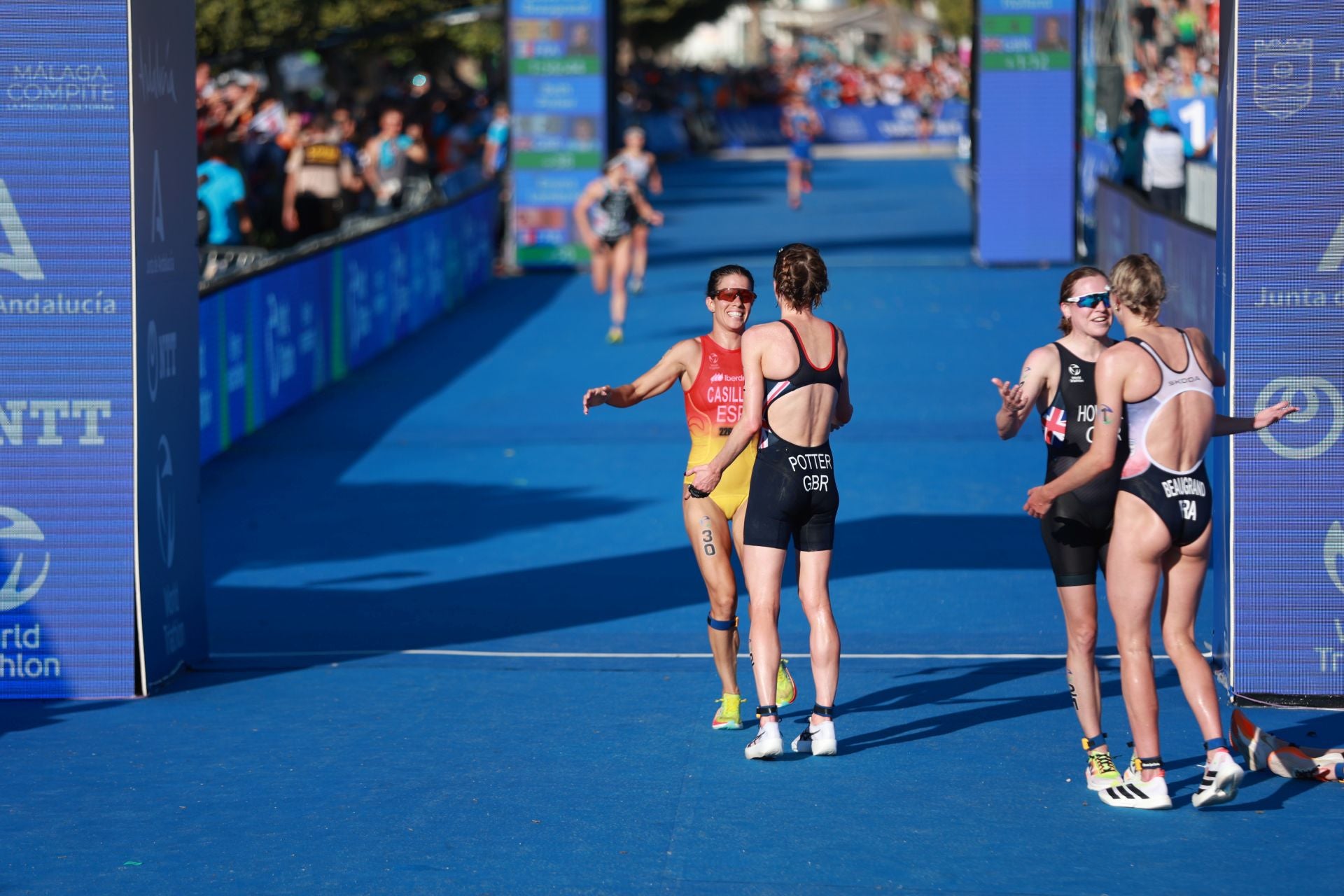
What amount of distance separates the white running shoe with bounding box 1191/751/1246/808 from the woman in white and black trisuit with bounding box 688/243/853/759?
1.46 m

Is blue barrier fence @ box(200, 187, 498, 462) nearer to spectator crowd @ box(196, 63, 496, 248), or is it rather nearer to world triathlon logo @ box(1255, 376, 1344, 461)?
spectator crowd @ box(196, 63, 496, 248)

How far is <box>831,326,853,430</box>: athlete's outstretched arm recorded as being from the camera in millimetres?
7328

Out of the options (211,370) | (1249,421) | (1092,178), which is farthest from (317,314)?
(1092,178)

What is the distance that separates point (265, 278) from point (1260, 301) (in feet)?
32.9

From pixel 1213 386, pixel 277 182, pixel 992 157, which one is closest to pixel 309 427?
pixel 277 182

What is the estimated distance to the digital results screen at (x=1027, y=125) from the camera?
2755cm

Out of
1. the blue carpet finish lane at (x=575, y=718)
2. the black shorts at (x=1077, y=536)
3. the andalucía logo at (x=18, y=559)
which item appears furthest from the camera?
the andalucía logo at (x=18, y=559)

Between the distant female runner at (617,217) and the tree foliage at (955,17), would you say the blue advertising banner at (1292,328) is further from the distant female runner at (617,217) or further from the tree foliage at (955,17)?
the tree foliage at (955,17)

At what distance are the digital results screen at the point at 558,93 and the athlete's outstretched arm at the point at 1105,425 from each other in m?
22.1

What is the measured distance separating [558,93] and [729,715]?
21314 millimetres

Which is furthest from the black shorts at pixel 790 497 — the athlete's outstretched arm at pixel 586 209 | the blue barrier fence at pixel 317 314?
the athlete's outstretched arm at pixel 586 209

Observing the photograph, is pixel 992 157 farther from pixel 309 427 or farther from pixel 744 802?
pixel 744 802

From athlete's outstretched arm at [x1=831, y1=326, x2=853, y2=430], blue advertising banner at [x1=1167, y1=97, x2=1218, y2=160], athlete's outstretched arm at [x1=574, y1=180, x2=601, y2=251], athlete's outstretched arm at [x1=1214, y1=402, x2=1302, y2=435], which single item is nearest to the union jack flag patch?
athlete's outstretched arm at [x1=1214, y1=402, x2=1302, y2=435]

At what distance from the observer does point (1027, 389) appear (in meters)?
6.76
